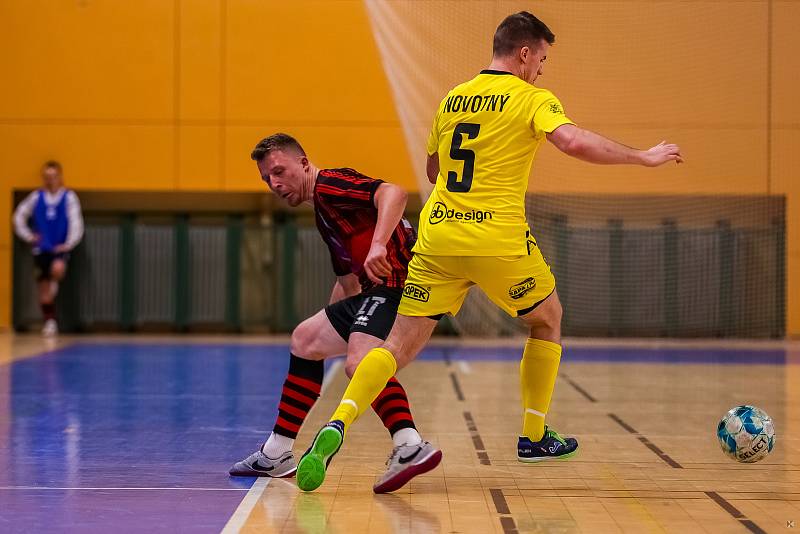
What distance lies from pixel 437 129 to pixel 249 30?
1202cm

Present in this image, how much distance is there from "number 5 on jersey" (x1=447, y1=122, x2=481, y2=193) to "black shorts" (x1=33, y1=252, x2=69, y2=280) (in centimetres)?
1176

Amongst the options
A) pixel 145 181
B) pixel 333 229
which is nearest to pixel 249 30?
pixel 145 181

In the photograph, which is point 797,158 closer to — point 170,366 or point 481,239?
point 170,366

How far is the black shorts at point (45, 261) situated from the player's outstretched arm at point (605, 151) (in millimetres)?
12309

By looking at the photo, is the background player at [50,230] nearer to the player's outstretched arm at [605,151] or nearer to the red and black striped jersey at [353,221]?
the red and black striped jersey at [353,221]

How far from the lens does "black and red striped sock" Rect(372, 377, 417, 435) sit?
503 centimetres

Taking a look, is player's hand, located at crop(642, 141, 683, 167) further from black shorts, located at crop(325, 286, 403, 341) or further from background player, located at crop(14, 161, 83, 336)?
background player, located at crop(14, 161, 83, 336)

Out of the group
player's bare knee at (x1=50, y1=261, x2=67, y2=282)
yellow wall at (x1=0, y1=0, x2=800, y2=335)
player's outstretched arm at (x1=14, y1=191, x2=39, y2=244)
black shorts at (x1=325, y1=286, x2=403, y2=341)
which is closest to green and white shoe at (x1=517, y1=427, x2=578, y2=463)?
black shorts at (x1=325, y1=286, x2=403, y2=341)

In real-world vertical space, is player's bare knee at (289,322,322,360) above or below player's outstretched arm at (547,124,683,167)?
below

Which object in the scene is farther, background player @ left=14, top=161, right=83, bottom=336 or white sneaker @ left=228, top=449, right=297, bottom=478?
background player @ left=14, top=161, right=83, bottom=336

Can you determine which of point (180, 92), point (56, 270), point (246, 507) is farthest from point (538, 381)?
point (180, 92)

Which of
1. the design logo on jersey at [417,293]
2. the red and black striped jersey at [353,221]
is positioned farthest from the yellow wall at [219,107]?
the design logo on jersey at [417,293]

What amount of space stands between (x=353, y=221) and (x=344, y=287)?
38cm

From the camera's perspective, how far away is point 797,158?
16.2 meters
